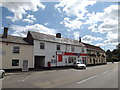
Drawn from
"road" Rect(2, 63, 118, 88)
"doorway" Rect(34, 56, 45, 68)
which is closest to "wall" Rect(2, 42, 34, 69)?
"doorway" Rect(34, 56, 45, 68)

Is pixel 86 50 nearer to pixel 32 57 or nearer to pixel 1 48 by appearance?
pixel 32 57

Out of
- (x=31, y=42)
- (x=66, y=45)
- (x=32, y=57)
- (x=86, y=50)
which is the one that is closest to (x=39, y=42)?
(x=31, y=42)

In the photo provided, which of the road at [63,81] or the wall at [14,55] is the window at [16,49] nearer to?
the wall at [14,55]

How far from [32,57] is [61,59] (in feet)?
30.7

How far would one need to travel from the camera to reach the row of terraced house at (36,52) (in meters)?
24.6

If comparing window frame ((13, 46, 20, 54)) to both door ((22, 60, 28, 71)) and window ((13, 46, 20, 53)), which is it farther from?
door ((22, 60, 28, 71))

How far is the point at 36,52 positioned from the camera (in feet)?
95.5

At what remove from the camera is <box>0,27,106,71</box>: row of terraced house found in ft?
80.6

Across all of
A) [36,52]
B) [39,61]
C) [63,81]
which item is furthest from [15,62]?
[63,81]

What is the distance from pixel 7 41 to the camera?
24250 mm

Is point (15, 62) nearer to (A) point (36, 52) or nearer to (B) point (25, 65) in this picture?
(B) point (25, 65)

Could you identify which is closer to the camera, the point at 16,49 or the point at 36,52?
the point at 16,49

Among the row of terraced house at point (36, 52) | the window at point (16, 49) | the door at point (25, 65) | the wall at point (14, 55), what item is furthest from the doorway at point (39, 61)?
the window at point (16, 49)

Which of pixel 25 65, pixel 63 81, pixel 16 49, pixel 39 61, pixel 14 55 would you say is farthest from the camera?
pixel 39 61
